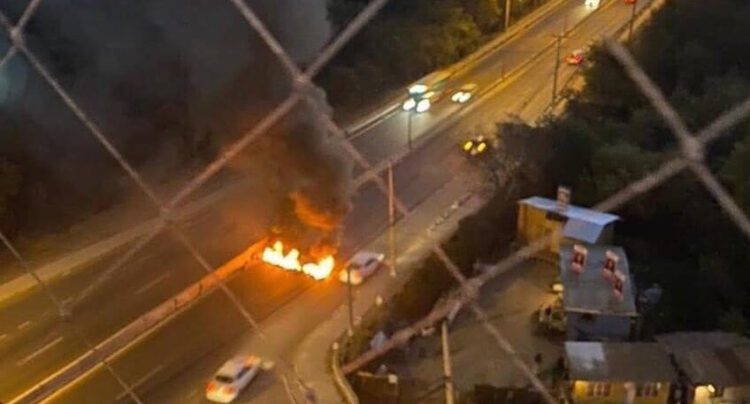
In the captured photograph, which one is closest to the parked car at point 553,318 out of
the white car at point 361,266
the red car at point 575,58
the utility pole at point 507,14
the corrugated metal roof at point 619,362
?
the corrugated metal roof at point 619,362

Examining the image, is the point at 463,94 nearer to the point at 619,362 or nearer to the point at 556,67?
the point at 556,67

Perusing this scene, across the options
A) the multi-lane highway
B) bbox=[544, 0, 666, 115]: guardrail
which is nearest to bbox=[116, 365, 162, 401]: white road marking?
the multi-lane highway

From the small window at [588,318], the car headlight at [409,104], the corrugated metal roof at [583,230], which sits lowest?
the small window at [588,318]

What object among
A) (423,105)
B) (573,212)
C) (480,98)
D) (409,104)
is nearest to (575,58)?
(480,98)

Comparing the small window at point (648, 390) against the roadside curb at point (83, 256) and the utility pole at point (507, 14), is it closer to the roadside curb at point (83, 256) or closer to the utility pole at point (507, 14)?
the roadside curb at point (83, 256)

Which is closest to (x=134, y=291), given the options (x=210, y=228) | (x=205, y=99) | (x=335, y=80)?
(x=210, y=228)
